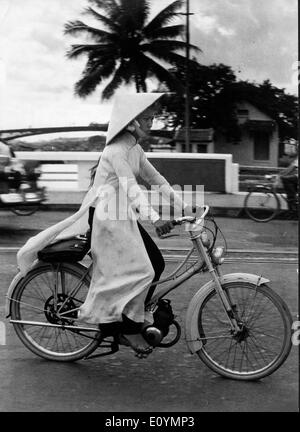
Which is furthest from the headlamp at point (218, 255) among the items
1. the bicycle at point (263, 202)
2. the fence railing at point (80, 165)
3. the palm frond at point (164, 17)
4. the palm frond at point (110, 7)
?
the bicycle at point (263, 202)

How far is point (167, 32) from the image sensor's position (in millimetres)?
8211

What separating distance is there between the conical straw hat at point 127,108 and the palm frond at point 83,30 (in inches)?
183

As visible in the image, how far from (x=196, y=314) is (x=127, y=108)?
3.60 feet

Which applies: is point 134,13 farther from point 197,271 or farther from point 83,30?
point 197,271

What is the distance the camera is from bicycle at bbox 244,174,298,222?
32.2 ft

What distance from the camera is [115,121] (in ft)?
11.9

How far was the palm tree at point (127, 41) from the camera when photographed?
7.92 metres

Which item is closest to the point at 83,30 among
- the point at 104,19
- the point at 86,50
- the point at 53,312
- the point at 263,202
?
the point at 86,50

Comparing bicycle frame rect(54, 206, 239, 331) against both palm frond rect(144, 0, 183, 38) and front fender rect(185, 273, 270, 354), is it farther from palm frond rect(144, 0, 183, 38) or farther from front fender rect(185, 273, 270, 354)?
palm frond rect(144, 0, 183, 38)

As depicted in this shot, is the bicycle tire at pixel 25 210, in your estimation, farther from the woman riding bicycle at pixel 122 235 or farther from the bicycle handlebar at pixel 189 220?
the bicycle handlebar at pixel 189 220

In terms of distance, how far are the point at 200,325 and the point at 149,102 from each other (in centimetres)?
116
